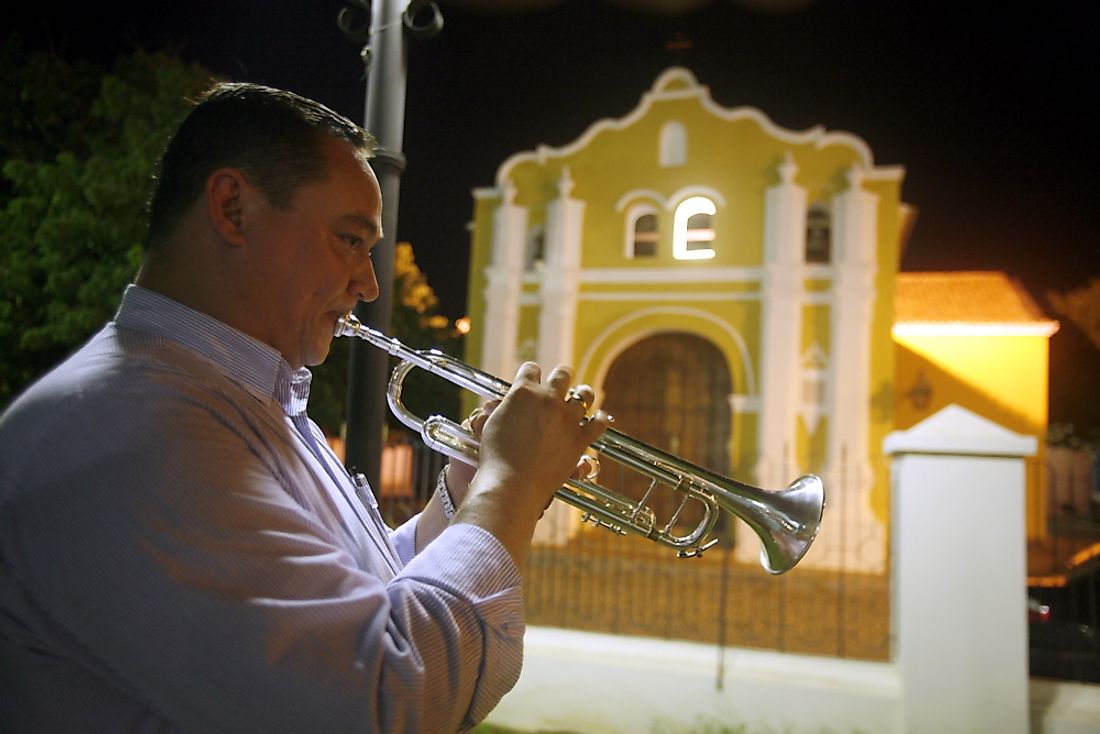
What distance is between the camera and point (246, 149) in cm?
137

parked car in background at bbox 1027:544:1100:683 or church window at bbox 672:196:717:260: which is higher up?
church window at bbox 672:196:717:260

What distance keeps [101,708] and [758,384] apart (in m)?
11.2

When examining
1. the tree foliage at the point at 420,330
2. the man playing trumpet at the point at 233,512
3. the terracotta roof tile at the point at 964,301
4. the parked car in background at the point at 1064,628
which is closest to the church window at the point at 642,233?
the tree foliage at the point at 420,330

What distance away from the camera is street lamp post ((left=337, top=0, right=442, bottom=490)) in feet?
8.93

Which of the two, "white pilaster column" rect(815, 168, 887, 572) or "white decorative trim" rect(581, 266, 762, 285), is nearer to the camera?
"white pilaster column" rect(815, 168, 887, 572)

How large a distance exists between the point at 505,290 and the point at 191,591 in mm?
11890

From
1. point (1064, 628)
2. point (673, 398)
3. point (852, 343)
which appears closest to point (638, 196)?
point (673, 398)

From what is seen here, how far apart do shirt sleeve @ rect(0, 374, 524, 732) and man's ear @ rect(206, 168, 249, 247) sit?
361mm

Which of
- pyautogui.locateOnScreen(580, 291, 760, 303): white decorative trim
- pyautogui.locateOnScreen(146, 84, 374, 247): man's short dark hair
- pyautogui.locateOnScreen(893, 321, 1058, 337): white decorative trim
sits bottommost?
pyautogui.locateOnScreen(146, 84, 374, 247): man's short dark hair

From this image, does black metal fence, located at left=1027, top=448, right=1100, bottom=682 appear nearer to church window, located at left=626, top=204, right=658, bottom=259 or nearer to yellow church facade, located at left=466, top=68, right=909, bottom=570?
yellow church facade, located at left=466, top=68, right=909, bottom=570

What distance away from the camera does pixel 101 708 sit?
109 cm

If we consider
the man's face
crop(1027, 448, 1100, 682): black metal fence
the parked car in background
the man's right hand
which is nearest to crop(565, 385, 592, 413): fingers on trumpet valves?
the man's right hand

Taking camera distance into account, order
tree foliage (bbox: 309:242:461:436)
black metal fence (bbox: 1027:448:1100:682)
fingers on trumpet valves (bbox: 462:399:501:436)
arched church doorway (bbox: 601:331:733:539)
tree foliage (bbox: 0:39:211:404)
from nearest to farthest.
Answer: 1. fingers on trumpet valves (bbox: 462:399:501:436)
2. black metal fence (bbox: 1027:448:1100:682)
3. tree foliage (bbox: 0:39:211:404)
4. arched church doorway (bbox: 601:331:733:539)
5. tree foliage (bbox: 309:242:461:436)

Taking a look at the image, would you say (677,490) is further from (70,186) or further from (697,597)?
(70,186)
